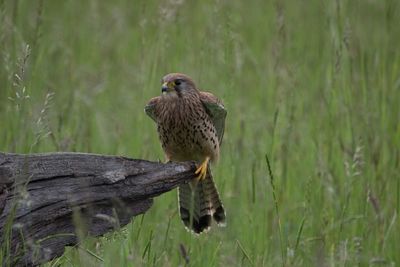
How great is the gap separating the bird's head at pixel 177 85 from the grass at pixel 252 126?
206 millimetres

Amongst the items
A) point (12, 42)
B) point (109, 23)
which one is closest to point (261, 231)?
point (12, 42)

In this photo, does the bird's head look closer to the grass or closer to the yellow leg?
the grass

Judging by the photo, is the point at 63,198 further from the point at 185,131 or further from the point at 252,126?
the point at 252,126

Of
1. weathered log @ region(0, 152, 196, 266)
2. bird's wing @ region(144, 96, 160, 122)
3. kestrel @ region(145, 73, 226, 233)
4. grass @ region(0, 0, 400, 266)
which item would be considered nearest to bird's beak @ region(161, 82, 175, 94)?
kestrel @ region(145, 73, 226, 233)

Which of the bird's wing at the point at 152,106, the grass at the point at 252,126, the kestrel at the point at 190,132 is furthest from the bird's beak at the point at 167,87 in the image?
the grass at the point at 252,126

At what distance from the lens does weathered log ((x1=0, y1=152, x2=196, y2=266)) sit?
3.34m

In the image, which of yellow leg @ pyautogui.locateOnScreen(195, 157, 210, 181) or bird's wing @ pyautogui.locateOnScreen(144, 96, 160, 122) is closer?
yellow leg @ pyautogui.locateOnScreen(195, 157, 210, 181)

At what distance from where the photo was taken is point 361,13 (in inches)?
315

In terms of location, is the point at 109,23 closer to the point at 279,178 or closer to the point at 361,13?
the point at 361,13

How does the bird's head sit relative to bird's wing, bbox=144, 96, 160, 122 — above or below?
above

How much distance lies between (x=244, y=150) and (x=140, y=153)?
0.83 m

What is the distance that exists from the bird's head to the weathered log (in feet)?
4.65

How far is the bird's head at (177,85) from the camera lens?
5.09 meters

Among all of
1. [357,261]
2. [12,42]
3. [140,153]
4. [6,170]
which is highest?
[12,42]
